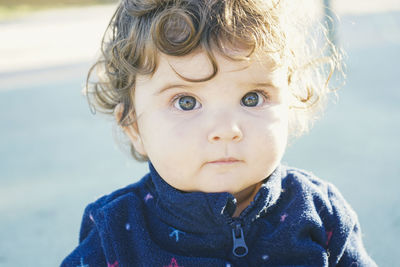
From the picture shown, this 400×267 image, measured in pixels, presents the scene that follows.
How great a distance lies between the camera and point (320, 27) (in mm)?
1424

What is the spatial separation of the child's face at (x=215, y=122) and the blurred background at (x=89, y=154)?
645mm

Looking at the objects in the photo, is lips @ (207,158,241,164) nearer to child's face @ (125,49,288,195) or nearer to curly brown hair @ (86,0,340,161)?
child's face @ (125,49,288,195)

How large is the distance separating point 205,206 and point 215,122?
0.20 meters

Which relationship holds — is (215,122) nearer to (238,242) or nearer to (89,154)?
(238,242)

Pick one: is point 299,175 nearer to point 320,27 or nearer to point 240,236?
point 240,236

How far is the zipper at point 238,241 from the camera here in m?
1.18

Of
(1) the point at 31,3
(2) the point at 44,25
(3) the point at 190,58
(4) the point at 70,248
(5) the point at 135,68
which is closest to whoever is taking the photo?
(3) the point at 190,58

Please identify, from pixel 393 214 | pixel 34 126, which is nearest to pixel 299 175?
pixel 393 214

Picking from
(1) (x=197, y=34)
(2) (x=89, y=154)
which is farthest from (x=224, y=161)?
(2) (x=89, y=154)

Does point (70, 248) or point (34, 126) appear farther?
point (34, 126)

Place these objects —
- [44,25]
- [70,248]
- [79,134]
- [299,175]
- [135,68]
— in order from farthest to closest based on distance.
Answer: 1. [44,25]
2. [79,134]
3. [70,248]
4. [299,175]
5. [135,68]

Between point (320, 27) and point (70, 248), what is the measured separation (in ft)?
3.53

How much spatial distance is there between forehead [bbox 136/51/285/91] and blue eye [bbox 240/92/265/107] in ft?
0.13

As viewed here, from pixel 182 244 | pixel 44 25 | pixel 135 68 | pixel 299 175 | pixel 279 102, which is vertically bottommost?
pixel 182 244
